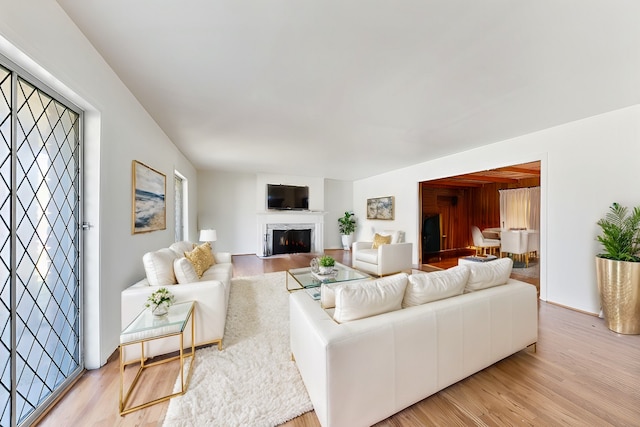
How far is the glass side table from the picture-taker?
145cm

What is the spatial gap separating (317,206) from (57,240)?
19.5 ft

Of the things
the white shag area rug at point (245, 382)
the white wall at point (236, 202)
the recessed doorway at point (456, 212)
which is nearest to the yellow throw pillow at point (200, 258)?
the white shag area rug at point (245, 382)

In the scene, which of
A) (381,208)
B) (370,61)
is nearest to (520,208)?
(381,208)

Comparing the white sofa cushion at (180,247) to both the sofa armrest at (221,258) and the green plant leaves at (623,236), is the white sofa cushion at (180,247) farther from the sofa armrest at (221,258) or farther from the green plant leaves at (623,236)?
the green plant leaves at (623,236)

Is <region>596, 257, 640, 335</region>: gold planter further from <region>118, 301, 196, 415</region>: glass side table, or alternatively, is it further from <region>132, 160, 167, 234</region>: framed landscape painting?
<region>132, 160, 167, 234</region>: framed landscape painting

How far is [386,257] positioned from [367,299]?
313cm

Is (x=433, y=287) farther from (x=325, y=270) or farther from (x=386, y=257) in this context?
(x=386, y=257)

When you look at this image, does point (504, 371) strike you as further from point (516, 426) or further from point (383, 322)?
point (383, 322)

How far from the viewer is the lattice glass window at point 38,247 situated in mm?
1218

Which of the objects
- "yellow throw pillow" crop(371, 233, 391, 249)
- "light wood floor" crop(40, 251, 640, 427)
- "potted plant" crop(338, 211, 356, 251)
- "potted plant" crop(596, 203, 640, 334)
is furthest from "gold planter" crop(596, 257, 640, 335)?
"potted plant" crop(338, 211, 356, 251)

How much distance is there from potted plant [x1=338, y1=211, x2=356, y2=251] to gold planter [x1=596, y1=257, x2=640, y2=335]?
558cm

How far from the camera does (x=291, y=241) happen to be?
7012 mm

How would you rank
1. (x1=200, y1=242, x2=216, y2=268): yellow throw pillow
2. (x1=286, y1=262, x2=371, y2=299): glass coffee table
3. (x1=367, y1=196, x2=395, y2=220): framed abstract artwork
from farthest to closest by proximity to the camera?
1. (x1=367, y1=196, x2=395, y2=220): framed abstract artwork
2. (x1=200, y1=242, x2=216, y2=268): yellow throw pillow
3. (x1=286, y1=262, x2=371, y2=299): glass coffee table

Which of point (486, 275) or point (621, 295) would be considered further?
point (621, 295)
